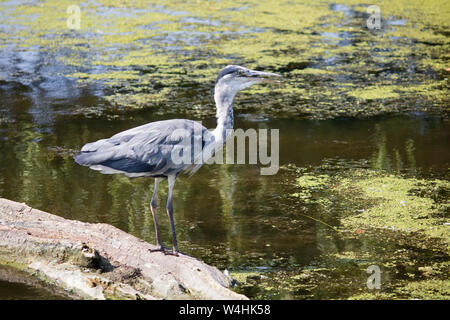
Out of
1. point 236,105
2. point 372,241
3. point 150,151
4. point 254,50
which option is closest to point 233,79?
point 150,151

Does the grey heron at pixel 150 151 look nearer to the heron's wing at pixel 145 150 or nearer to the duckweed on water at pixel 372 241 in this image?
the heron's wing at pixel 145 150

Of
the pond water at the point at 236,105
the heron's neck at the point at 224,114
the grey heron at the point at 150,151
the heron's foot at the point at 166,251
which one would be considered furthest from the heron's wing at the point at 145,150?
the pond water at the point at 236,105

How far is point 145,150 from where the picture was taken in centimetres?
498

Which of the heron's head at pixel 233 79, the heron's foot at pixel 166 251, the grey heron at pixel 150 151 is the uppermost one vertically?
the heron's head at pixel 233 79

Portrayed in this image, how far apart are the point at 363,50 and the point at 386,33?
125 cm

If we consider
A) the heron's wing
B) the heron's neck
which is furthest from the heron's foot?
the heron's neck

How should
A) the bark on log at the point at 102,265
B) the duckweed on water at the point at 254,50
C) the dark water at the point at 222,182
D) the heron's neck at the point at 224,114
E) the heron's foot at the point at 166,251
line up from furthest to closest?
the duckweed on water at the point at 254,50 → the dark water at the point at 222,182 → the heron's neck at the point at 224,114 → the heron's foot at the point at 166,251 → the bark on log at the point at 102,265

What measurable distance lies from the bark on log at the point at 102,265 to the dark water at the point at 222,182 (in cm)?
23

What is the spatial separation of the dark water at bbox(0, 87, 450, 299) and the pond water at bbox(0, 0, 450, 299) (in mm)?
20

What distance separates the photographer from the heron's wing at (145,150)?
494 cm

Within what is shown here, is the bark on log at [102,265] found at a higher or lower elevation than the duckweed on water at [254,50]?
lower

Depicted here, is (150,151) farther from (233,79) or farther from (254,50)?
(254,50)

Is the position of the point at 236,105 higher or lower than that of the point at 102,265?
higher

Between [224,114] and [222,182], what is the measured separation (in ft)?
5.71
